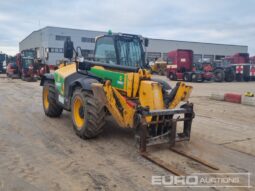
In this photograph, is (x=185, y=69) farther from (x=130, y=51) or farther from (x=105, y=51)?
(x=105, y=51)

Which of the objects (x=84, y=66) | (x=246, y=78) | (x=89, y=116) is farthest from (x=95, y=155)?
(x=246, y=78)

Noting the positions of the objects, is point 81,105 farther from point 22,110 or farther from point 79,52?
point 22,110

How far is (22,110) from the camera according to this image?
31.4 feet

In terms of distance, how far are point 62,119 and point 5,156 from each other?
3.07m

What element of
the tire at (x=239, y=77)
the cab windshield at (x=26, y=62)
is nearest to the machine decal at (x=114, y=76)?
the cab windshield at (x=26, y=62)

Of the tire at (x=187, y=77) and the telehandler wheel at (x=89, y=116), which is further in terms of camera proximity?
the tire at (x=187, y=77)

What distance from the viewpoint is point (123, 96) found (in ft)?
18.9

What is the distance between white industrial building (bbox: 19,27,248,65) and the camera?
153ft

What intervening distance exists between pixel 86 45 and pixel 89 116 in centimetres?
4657

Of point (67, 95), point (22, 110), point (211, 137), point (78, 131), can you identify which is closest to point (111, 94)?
point (78, 131)

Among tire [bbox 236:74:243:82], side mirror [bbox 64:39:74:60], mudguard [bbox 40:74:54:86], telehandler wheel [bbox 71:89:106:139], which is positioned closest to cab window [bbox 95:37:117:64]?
side mirror [bbox 64:39:74:60]

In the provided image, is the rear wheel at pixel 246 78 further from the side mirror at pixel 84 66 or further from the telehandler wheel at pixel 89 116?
the telehandler wheel at pixel 89 116

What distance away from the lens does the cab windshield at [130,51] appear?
682cm

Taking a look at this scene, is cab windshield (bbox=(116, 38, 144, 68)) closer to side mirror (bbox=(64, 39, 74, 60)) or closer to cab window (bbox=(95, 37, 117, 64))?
cab window (bbox=(95, 37, 117, 64))
